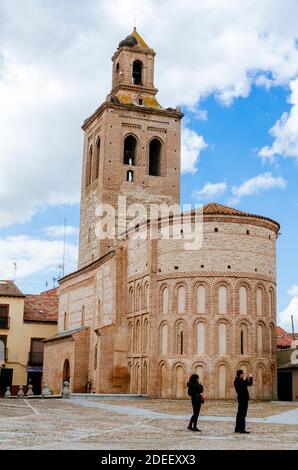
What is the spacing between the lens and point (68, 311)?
154ft

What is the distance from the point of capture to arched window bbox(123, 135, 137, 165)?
153 feet

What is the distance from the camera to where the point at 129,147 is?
4744 centimetres

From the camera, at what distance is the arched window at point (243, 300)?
31.3 metres

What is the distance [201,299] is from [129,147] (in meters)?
19.2

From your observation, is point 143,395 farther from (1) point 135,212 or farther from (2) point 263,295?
(1) point 135,212

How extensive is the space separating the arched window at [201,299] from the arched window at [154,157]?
57.2ft

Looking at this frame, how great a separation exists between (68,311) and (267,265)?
1904cm

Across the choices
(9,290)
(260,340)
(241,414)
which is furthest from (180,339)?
(9,290)

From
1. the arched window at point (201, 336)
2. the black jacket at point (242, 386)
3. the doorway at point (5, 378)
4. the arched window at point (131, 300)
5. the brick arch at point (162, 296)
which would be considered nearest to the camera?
the black jacket at point (242, 386)

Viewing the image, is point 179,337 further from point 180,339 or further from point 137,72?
point 137,72

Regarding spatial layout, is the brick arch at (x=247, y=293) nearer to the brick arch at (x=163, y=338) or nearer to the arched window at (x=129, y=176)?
the brick arch at (x=163, y=338)

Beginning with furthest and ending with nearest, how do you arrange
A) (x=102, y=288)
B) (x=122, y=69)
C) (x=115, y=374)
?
1. (x=122, y=69)
2. (x=102, y=288)
3. (x=115, y=374)

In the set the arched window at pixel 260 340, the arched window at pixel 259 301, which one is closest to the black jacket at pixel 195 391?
the arched window at pixel 260 340
